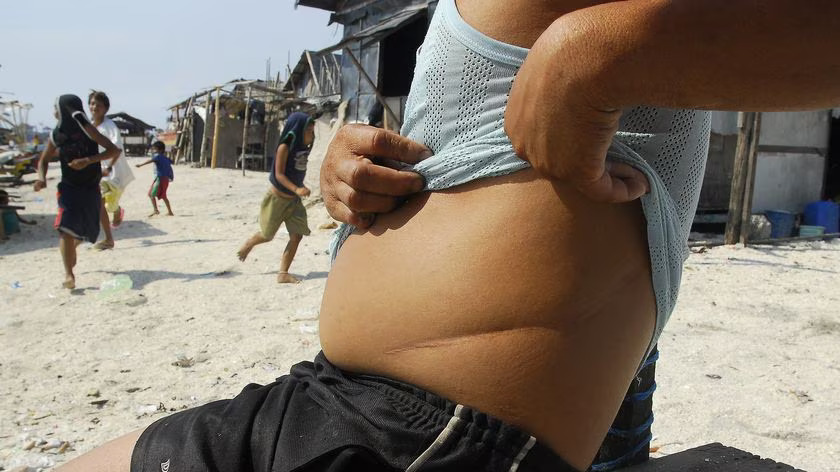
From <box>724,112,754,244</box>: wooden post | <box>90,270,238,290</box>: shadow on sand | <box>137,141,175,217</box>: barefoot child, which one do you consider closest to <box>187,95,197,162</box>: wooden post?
<box>137,141,175,217</box>: barefoot child

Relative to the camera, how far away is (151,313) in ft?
15.9

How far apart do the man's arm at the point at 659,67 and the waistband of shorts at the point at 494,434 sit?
371 mm

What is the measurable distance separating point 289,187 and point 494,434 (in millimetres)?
4951

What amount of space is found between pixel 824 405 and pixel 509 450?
2.88m

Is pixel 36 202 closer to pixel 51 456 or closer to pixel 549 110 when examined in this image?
pixel 51 456

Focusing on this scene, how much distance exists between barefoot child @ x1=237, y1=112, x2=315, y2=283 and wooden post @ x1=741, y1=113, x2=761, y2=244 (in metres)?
5.11

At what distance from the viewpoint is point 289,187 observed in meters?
5.57

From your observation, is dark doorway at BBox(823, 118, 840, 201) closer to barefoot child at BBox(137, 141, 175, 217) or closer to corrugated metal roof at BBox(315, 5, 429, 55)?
corrugated metal roof at BBox(315, 5, 429, 55)

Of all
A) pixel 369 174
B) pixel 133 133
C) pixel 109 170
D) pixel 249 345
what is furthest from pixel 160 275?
pixel 133 133

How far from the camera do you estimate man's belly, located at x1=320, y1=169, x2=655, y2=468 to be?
87 centimetres

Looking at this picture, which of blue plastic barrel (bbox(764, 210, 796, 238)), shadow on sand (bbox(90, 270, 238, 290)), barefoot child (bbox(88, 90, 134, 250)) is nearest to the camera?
shadow on sand (bbox(90, 270, 238, 290))

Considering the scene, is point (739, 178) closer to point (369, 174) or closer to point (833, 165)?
point (833, 165)

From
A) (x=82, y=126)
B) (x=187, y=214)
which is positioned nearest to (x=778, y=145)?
(x=82, y=126)


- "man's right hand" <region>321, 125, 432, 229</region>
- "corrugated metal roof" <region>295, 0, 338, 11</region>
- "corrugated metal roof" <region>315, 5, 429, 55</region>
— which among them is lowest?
"man's right hand" <region>321, 125, 432, 229</region>
